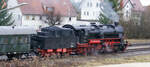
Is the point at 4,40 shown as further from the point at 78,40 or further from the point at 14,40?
the point at 78,40

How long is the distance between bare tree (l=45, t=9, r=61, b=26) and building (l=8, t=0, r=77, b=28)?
1211mm

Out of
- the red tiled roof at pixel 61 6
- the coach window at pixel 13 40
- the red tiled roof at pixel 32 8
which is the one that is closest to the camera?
the coach window at pixel 13 40

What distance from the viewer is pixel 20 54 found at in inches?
741

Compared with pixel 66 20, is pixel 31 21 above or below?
below

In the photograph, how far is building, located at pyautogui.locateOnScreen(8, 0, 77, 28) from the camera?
45.0 m

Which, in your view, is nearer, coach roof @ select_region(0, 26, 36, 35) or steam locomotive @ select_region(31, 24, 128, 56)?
coach roof @ select_region(0, 26, 36, 35)

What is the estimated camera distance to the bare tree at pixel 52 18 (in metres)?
42.9

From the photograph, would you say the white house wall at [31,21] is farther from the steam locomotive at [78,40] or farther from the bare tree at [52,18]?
the steam locomotive at [78,40]

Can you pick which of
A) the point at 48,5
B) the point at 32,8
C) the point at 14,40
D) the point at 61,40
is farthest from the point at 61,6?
the point at 14,40

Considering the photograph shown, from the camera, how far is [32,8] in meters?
45.7

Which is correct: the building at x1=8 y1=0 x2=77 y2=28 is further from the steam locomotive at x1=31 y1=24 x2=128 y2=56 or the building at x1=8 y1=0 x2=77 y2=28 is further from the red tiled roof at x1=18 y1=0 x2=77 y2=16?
the steam locomotive at x1=31 y1=24 x2=128 y2=56

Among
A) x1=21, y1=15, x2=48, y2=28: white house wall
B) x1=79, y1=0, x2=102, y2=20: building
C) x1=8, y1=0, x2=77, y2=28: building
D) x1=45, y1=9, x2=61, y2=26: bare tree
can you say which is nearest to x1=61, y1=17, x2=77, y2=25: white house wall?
x1=8, y1=0, x2=77, y2=28: building

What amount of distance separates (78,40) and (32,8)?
84.1 ft

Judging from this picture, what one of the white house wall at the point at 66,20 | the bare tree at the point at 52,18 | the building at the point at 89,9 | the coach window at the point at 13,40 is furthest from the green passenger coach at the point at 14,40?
the building at the point at 89,9
